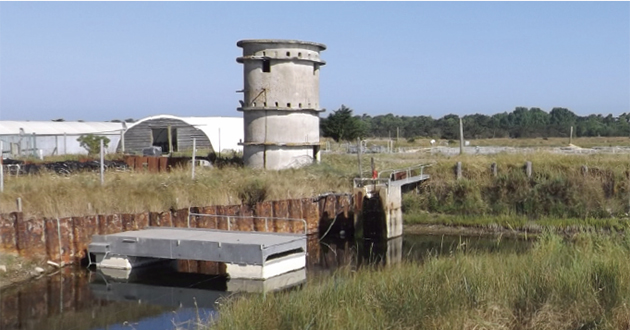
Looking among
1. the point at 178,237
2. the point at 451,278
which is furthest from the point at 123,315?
the point at 451,278

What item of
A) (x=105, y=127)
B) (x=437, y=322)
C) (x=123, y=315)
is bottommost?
(x=123, y=315)

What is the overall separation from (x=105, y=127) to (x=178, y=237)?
35453 mm

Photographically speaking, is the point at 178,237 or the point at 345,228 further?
the point at 345,228

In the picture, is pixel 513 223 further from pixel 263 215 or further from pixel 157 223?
pixel 157 223

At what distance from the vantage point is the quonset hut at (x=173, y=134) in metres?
45.9

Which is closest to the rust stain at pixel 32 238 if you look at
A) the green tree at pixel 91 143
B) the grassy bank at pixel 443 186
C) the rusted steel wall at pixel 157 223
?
the rusted steel wall at pixel 157 223

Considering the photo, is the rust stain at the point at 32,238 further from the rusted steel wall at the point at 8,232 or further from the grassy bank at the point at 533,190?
the grassy bank at the point at 533,190

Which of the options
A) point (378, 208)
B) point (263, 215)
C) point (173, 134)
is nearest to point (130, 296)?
point (263, 215)

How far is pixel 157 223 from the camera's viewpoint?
21.2m

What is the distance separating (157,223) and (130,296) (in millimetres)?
4634

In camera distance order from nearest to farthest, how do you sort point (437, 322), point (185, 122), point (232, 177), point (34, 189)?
1. point (437, 322)
2. point (34, 189)
3. point (232, 177)
4. point (185, 122)

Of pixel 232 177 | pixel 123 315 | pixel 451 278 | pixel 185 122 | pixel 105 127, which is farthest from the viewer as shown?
pixel 105 127

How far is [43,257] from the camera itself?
727 inches

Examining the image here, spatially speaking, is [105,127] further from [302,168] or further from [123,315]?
[123,315]
